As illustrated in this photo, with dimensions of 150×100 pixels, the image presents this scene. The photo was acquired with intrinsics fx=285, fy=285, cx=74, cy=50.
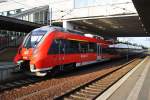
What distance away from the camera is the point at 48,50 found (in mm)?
16984

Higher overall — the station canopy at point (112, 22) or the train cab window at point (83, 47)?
the station canopy at point (112, 22)

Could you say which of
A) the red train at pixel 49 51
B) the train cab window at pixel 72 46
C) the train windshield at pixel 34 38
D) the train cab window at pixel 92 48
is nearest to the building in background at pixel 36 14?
the train cab window at pixel 92 48

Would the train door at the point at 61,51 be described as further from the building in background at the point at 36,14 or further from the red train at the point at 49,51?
the building in background at the point at 36,14

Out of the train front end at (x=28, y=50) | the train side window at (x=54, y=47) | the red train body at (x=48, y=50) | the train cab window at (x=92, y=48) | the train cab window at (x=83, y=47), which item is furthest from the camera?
the train cab window at (x=92, y=48)

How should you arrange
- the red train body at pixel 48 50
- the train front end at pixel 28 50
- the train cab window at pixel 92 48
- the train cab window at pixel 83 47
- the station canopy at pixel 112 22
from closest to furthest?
the red train body at pixel 48 50 < the train front end at pixel 28 50 < the train cab window at pixel 83 47 < the train cab window at pixel 92 48 < the station canopy at pixel 112 22

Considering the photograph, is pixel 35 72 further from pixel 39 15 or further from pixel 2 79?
pixel 39 15

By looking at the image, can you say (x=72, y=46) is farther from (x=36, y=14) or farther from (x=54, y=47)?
(x=36, y=14)

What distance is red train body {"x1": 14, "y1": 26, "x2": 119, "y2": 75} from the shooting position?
54.0ft

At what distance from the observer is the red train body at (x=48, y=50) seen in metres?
16.5

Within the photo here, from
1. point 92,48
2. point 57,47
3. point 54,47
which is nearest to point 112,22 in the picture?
point 92,48

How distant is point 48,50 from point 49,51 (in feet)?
0.40

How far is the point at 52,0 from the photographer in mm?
49781

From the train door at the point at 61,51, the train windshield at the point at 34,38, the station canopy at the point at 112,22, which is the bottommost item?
the train door at the point at 61,51

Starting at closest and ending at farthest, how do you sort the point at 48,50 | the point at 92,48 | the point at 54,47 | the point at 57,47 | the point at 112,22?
1. the point at 48,50
2. the point at 54,47
3. the point at 57,47
4. the point at 92,48
5. the point at 112,22
